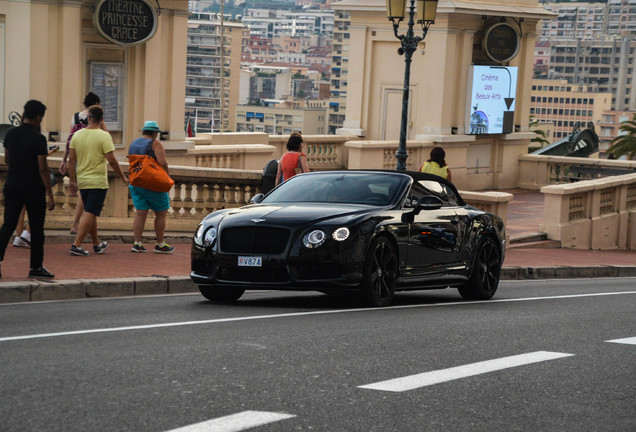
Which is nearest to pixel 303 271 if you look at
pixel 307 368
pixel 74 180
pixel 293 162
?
pixel 307 368

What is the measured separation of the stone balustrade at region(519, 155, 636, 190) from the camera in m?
34.0

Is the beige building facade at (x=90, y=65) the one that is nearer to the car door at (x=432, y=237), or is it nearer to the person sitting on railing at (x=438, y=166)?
the person sitting on railing at (x=438, y=166)

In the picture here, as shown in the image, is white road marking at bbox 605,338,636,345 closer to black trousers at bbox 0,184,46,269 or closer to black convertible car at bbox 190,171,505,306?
black convertible car at bbox 190,171,505,306

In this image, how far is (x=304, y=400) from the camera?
7.16 m

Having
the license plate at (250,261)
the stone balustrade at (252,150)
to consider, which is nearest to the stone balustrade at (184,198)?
the license plate at (250,261)

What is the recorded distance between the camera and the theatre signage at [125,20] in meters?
24.3

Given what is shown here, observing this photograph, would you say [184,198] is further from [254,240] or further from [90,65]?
[254,240]

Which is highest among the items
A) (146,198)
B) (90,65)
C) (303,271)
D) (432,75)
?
(432,75)

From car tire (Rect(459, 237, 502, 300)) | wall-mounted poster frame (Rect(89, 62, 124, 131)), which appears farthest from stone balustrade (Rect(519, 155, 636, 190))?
car tire (Rect(459, 237, 502, 300))

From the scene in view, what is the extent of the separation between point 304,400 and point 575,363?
8.76 ft

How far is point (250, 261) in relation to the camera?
1190cm

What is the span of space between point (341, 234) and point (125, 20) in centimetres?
1405

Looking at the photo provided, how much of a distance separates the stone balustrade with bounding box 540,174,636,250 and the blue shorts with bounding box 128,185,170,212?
1119cm

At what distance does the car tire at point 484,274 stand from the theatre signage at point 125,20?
12.1 meters
